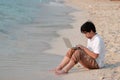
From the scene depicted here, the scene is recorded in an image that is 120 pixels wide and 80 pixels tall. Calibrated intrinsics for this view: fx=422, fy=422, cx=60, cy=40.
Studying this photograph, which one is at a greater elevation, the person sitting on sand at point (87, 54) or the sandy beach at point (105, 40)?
the person sitting on sand at point (87, 54)

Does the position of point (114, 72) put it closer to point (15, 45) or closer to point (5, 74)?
point (5, 74)

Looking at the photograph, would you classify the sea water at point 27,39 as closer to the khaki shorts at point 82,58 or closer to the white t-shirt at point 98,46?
the khaki shorts at point 82,58

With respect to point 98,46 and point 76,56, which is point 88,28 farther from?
point 76,56

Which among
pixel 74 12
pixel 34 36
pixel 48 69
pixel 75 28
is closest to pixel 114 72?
pixel 48 69

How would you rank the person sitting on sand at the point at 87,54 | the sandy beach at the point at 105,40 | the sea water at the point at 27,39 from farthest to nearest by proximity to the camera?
the sea water at the point at 27,39 → the person sitting on sand at the point at 87,54 → the sandy beach at the point at 105,40

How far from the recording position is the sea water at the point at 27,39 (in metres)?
7.23

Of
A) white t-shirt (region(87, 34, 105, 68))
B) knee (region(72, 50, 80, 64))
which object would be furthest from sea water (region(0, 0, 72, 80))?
white t-shirt (region(87, 34, 105, 68))

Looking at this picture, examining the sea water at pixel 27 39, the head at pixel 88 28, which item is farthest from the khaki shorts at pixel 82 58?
the sea water at pixel 27 39

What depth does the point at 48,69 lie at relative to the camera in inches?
291

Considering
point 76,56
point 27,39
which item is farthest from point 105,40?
point 76,56

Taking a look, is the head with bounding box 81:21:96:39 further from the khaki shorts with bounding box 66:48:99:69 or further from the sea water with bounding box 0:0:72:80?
the sea water with bounding box 0:0:72:80

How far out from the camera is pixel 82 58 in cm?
713

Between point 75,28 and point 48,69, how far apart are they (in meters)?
5.35

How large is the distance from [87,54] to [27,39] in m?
3.46
